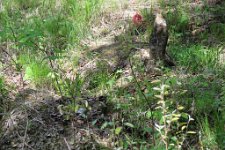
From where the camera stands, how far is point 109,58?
4379mm

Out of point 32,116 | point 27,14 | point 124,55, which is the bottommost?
point 32,116

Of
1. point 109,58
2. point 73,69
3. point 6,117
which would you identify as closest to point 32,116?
point 6,117

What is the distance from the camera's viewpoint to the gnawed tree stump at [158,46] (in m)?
4.11

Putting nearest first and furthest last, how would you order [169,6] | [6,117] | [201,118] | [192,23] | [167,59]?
1. [201,118]
2. [6,117]
3. [167,59]
4. [192,23]
5. [169,6]

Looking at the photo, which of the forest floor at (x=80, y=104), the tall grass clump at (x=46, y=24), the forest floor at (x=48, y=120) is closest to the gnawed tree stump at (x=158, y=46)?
the forest floor at (x=80, y=104)

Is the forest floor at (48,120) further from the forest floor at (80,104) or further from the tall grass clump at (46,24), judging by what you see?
the tall grass clump at (46,24)

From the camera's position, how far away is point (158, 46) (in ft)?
13.5

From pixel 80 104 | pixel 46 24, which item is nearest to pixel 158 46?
pixel 80 104

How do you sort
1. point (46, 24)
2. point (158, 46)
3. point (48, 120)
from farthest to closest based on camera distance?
1. point (46, 24)
2. point (158, 46)
3. point (48, 120)

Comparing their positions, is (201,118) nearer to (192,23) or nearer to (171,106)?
(171,106)

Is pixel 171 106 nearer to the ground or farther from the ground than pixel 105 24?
nearer to the ground

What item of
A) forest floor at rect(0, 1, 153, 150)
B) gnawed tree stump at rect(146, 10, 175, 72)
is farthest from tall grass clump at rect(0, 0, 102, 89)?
gnawed tree stump at rect(146, 10, 175, 72)

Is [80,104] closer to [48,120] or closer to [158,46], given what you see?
[48,120]

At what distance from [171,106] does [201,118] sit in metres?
0.31
